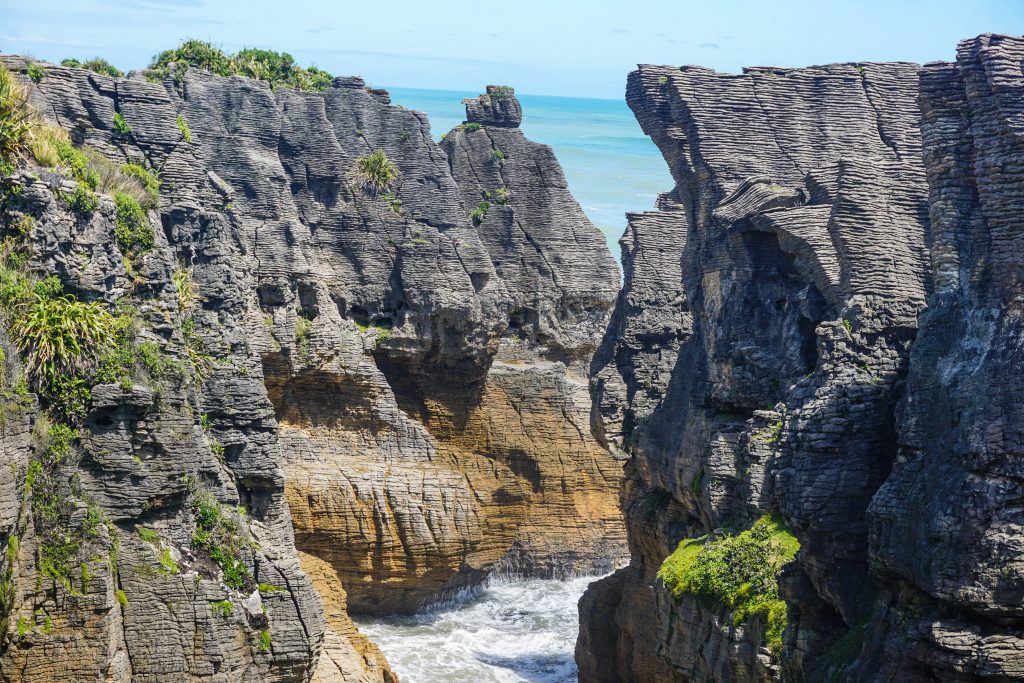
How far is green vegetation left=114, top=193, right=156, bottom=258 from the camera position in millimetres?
27359

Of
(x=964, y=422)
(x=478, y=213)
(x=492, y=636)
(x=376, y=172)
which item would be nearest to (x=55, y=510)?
(x=964, y=422)

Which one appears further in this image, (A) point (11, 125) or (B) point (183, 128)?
(B) point (183, 128)

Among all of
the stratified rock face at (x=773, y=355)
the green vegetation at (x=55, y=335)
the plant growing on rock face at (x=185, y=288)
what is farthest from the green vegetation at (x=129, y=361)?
the stratified rock face at (x=773, y=355)

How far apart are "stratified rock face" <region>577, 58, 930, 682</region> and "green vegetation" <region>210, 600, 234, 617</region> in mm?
6913

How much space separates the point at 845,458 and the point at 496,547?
65.3 feet

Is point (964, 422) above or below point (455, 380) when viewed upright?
above

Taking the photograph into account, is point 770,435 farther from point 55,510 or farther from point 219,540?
point 55,510

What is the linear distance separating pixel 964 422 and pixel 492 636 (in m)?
21.8

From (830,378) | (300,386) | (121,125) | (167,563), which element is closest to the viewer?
(830,378)

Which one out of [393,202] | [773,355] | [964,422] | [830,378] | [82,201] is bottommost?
[964,422]

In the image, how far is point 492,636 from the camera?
1624 inches

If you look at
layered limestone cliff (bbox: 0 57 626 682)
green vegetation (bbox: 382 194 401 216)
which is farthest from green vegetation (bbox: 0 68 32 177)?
green vegetation (bbox: 382 194 401 216)

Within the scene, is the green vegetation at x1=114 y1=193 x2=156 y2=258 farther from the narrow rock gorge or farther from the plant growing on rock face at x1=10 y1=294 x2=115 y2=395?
the plant growing on rock face at x1=10 y1=294 x2=115 y2=395

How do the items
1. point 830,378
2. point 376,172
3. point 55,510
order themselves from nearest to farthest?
point 55,510, point 830,378, point 376,172
